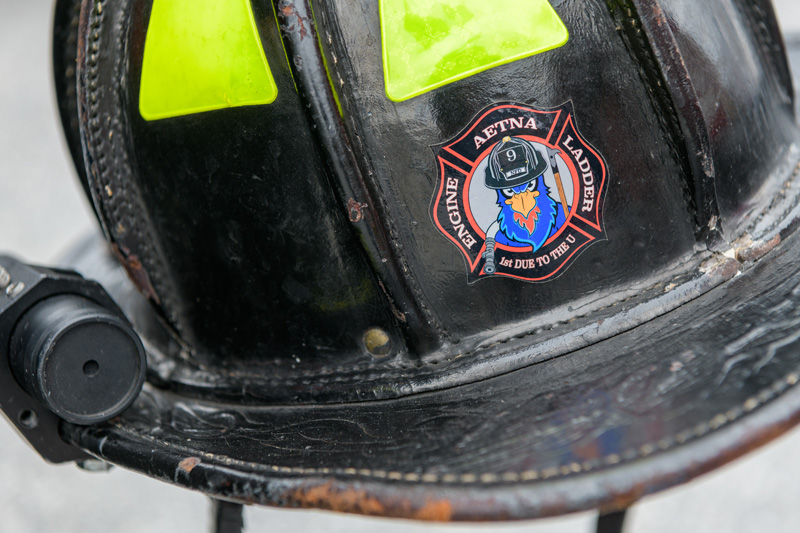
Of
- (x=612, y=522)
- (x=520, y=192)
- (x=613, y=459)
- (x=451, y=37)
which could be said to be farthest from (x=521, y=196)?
(x=612, y=522)

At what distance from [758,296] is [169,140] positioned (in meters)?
0.68

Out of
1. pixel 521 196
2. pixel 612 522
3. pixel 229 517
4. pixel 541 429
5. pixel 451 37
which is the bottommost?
pixel 612 522

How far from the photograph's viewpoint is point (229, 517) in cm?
91

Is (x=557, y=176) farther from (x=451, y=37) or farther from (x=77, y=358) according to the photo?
(x=77, y=358)

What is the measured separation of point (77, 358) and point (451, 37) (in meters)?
0.55

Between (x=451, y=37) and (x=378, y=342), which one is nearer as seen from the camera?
(x=451, y=37)

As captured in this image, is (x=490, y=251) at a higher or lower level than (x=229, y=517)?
higher

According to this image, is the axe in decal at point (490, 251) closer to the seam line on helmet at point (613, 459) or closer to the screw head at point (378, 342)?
the screw head at point (378, 342)

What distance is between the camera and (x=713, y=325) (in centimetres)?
79

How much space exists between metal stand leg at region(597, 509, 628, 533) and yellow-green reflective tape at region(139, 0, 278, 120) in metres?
0.66

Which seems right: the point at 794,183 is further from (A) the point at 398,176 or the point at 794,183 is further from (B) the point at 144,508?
(B) the point at 144,508

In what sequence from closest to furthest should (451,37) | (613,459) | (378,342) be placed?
(613,459), (451,37), (378,342)

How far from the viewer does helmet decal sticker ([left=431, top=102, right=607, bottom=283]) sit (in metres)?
0.80

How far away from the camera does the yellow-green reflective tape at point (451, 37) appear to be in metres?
0.78
